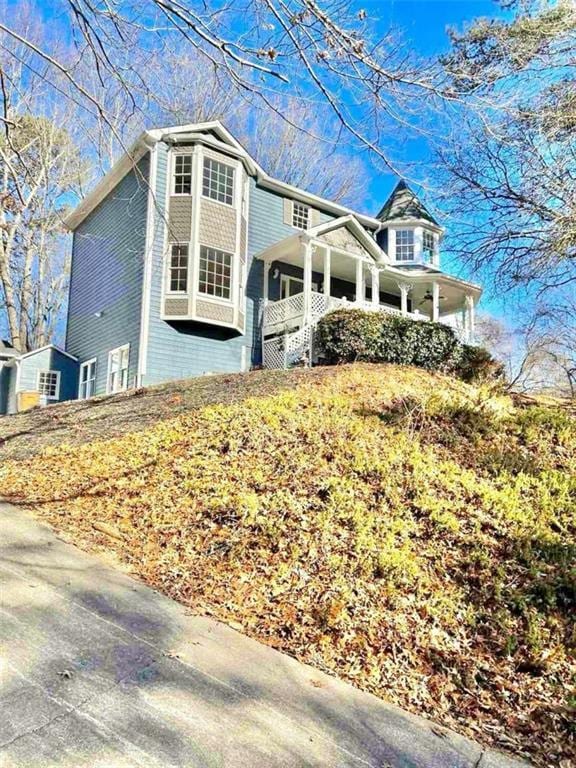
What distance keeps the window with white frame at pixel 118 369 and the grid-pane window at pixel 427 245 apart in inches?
441

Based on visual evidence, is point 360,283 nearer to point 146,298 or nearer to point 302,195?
point 302,195

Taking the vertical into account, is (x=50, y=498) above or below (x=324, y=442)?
below

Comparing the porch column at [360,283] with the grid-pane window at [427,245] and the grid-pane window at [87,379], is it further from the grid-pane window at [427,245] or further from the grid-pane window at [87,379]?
the grid-pane window at [87,379]

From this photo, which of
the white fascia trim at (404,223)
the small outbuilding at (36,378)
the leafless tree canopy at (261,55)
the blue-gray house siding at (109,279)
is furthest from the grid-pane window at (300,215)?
the leafless tree canopy at (261,55)

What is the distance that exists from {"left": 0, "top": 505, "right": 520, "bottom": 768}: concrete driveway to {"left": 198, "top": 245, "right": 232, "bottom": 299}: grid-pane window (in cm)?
1071

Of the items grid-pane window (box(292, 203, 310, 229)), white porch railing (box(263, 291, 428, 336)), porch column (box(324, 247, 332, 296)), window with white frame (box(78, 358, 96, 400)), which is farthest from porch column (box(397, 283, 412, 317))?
window with white frame (box(78, 358, 96, 400))

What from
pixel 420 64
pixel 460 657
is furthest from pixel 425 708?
pixel 420 64

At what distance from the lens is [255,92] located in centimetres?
377

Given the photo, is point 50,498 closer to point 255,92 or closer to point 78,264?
point 255,92

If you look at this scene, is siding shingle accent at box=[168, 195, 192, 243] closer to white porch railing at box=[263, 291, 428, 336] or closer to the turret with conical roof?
white porch railing at box=[263, 291, 428, 336]

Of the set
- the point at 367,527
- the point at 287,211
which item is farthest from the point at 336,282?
the point at 367,527

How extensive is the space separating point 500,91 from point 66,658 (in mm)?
4944

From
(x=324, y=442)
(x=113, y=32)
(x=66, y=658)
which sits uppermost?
(x=113, y=32)

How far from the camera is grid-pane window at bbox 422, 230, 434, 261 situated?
19.3 metres
